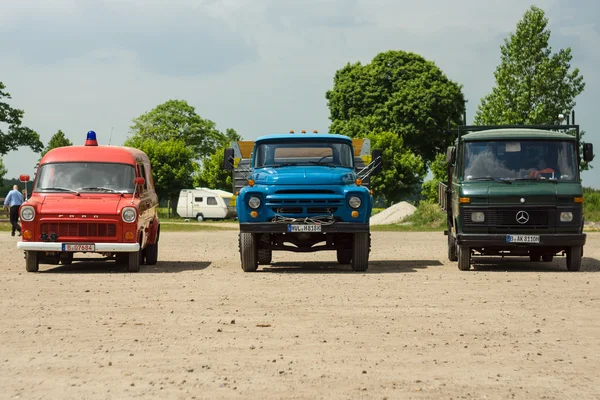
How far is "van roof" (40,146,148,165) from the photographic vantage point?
19125 millimetres

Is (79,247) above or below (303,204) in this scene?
below

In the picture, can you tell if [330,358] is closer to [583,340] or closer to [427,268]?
[583,340]

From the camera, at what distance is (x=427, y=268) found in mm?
19297

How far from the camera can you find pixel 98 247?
57.7 ft

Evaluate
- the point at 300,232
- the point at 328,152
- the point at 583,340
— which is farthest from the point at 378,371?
the point at 328,152

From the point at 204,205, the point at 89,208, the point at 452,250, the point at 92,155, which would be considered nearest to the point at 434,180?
the point at 204,205

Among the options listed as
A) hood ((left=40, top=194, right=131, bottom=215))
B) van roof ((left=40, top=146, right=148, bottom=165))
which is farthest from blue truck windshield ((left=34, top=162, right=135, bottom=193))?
hood ((left=40, top=194, right=131, bottom=215))

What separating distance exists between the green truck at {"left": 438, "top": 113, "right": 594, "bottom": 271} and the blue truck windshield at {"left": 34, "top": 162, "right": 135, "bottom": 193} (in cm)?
623

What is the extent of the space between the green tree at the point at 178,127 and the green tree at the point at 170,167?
15.8 meters

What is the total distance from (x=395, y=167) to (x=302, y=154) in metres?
53.7

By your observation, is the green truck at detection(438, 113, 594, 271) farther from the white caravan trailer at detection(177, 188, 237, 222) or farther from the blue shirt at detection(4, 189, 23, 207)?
the white caravan trailer at detection(177, 188, 237, 222)

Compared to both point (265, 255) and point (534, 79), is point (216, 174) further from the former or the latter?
point (265, 255)

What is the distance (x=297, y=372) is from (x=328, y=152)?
447 inches

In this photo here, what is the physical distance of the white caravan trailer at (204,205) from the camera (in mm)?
71938
